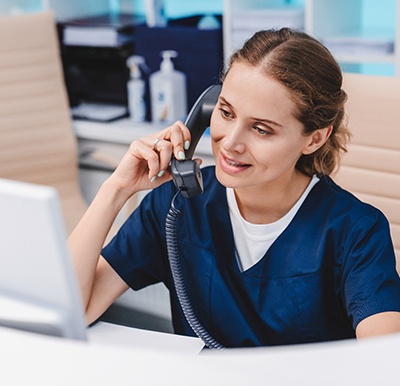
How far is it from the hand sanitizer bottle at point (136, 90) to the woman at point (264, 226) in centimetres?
137

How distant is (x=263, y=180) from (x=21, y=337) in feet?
2.35

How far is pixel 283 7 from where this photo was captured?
2639 mm

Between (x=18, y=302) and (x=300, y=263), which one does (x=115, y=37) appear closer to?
(x=300, y=263)

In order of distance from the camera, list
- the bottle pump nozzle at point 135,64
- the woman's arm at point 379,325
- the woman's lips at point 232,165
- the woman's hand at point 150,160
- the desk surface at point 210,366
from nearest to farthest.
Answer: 1. the desk surface at point 210,366
2. the woman's arm at point 379,325
3. the woman's lips at point 232,165
4. the woman's hand at point 150,160
5. the bottle pump nozzle at point 135,64

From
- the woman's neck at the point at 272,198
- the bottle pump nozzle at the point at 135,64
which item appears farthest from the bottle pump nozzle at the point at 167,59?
the woman's neck at the point at 272,198

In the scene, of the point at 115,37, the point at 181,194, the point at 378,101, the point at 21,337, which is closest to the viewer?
the point at 21,337

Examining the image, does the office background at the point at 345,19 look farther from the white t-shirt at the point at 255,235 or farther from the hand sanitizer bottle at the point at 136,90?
the white t-shirt at the point at 255,235

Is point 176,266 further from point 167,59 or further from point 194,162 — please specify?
point 167,59

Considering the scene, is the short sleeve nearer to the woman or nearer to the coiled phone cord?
the woman

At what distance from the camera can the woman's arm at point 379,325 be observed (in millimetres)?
1178

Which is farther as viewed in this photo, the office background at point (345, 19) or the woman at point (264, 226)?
the office background at point (345, 19)

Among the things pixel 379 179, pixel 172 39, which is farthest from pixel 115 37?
pixel 379 179

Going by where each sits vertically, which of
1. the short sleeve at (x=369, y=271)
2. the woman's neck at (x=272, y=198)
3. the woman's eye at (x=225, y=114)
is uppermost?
the woman's eye at (x=225, y=114)

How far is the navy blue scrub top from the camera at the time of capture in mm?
1277
